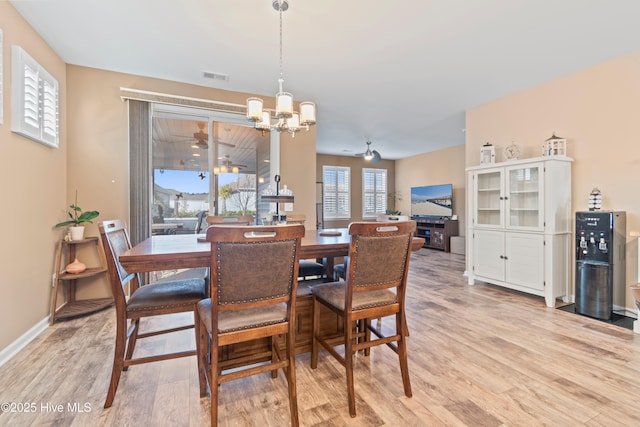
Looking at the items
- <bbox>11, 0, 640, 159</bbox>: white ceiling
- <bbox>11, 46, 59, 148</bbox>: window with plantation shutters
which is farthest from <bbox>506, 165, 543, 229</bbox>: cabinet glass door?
<bbox>11, 46, 59, 148</bbox>: window with plantation shutters

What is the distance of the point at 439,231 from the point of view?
7355 millimetres

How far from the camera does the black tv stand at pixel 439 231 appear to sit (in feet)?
23.5

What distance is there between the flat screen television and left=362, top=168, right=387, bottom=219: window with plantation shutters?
1150 millimetres

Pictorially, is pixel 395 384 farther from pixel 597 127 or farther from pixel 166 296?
pixel 597 127

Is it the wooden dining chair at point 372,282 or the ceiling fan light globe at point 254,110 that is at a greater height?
the ceiling fan light globe at point 254,110

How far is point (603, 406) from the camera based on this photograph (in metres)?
1.62

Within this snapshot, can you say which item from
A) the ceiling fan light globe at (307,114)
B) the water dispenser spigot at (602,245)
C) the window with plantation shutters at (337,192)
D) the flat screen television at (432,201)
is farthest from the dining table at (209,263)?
the window with plantation shutters at (337,192)

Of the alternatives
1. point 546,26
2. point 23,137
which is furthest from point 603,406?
point 23,137

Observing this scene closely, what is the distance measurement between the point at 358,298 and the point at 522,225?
10.2ft

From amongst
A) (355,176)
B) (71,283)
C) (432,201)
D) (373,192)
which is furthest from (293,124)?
(373,192)

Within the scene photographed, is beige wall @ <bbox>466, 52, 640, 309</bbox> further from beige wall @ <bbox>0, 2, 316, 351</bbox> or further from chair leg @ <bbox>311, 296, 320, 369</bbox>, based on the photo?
chair leg @ <bbox>311, 296, 320, 369</bbox>

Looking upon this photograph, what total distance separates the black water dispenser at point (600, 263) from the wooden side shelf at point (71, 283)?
4.91 meters

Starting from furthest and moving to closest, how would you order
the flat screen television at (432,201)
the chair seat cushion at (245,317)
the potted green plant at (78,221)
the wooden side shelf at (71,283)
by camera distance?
the flat screen television at (432,201), the potted green plant at (78,221), the wooden side shelf at (71,283), the chair seat cushion at (245,317)

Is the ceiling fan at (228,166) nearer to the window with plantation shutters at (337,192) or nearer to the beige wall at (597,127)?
the beige wall at (597,127)
